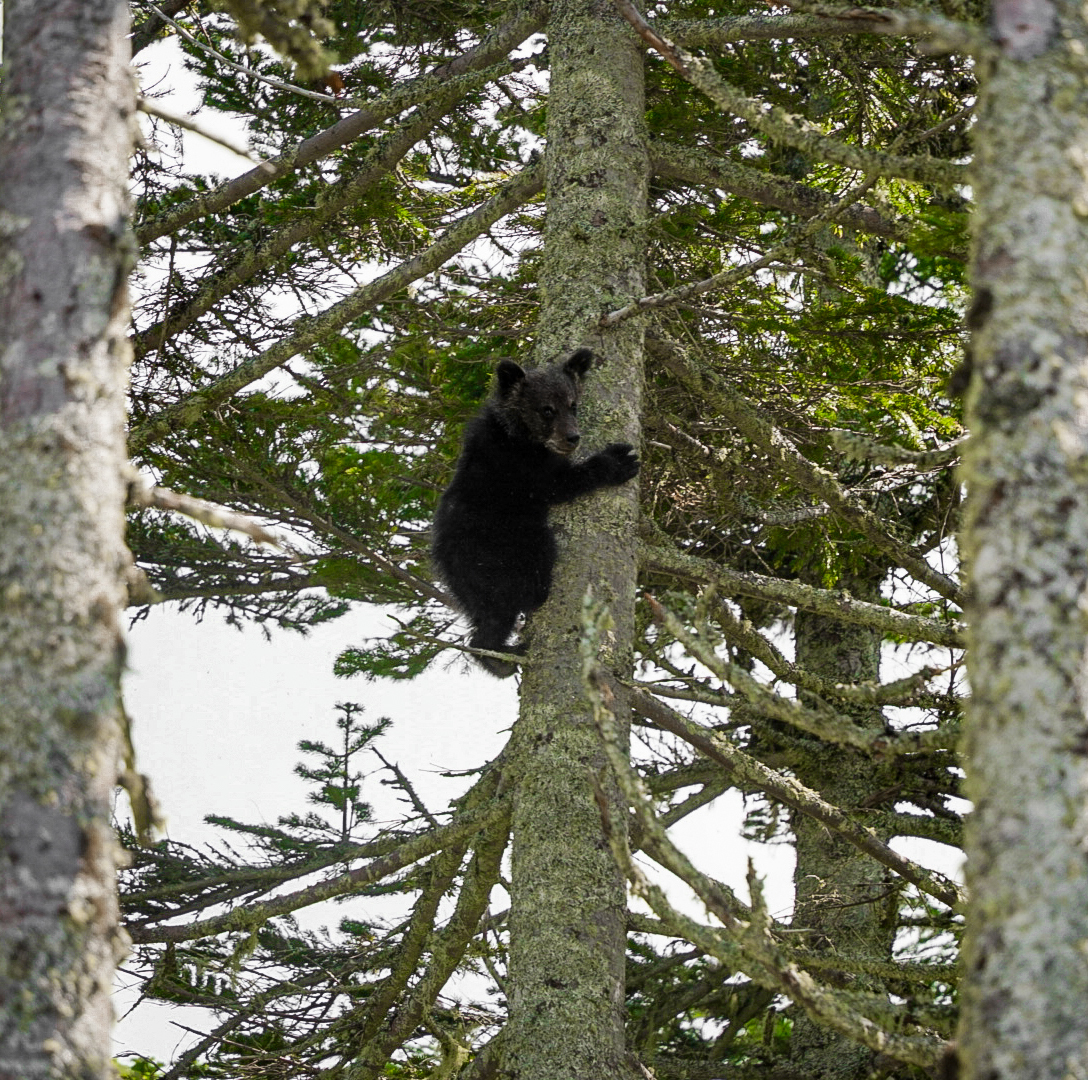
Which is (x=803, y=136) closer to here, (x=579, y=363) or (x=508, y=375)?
(x=579, y=363)

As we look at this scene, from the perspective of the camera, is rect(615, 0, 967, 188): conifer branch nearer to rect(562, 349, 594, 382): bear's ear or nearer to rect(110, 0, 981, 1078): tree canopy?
rect(110, 0, 981, 1078): tree canopy

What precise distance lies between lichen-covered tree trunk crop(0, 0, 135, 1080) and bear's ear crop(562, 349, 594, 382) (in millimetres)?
2650

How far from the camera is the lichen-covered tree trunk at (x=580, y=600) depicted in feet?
12.6

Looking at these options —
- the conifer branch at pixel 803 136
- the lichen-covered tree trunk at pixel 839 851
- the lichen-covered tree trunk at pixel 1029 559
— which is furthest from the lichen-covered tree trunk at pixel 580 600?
the lichen-covered tree trunk at pixel 839 851

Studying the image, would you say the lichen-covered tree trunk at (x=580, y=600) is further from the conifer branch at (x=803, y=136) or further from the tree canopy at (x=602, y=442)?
the conifer branch at (x=803, y=136)

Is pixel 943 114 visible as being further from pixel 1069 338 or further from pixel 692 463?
pixel 1069 338

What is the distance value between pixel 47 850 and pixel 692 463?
5484mm

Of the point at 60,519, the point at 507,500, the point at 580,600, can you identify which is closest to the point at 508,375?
the point at 507,500

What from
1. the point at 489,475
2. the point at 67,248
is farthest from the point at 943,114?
the point at 67,248

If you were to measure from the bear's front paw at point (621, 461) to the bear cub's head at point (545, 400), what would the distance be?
0.24m

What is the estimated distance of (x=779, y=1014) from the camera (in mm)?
9094

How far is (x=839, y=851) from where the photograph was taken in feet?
29.4

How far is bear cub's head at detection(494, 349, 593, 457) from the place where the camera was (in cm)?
504

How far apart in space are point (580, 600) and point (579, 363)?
3.43ft
